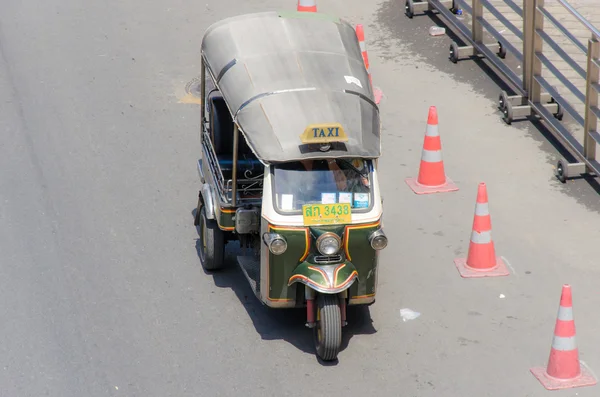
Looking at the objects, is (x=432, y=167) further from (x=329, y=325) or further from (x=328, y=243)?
(x=329, y=325)

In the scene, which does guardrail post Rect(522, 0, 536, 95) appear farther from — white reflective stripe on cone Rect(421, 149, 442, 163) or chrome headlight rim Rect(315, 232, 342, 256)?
chrome headlight rim Rect(315, 232, 342, 256)

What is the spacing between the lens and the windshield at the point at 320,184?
8.94 meters

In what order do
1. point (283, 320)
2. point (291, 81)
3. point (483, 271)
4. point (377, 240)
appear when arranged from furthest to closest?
1. point (483, 271)
2. point (283, 320)
3. point (291, 81)
4. point (377, 240)

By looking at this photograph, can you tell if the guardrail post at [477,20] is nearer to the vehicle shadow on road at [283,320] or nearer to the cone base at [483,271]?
the cone base at [483,271]

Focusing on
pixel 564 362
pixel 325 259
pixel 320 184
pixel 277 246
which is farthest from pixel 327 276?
pixel 564 362

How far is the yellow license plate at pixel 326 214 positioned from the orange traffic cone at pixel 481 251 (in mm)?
1709

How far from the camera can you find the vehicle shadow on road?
9438mm

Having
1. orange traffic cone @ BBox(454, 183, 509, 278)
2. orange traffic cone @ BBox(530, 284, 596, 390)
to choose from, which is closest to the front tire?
orange traffic cone @ BBox(454, 183, 509, 278)

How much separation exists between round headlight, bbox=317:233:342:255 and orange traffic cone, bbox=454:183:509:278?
181 cm

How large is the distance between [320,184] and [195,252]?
2.29 metres

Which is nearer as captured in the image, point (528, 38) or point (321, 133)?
point (321, 133)

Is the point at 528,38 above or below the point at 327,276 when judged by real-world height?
above

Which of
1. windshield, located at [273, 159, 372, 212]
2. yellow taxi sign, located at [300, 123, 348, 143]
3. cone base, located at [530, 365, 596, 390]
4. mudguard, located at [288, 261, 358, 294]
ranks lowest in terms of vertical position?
cone base, located at [530, 365, 596, 390]

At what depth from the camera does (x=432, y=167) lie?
39.1 feet
